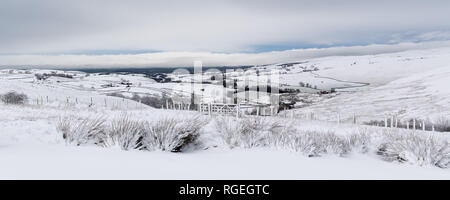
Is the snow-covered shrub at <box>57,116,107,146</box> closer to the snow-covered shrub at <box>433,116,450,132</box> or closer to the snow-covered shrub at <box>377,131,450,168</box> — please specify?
the snow-covered shrub at <box>377,131,450,168</box>

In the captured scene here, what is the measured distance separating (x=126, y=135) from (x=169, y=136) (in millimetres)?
1018

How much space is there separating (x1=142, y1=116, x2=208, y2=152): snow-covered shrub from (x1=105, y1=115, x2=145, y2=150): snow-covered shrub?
0.18 meters

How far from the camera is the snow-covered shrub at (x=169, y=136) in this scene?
23.3 ft

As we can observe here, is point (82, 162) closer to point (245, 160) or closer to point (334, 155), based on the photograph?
point (245, 160)

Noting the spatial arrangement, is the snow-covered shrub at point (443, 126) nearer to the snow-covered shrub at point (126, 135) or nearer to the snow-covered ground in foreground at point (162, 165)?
the snow-covered ground in foreground at point (162, 165)

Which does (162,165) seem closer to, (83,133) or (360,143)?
(83,133)

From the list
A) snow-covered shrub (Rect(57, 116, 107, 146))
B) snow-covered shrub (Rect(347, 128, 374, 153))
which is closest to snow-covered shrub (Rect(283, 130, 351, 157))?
snow-covered shrub (Rect(347, 128, 374, 153))

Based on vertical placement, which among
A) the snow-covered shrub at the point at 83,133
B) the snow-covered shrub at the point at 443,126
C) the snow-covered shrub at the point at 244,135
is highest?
the snow-covered shrub at the point at 83,133

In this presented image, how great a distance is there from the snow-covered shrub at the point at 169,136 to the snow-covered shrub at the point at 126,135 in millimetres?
180

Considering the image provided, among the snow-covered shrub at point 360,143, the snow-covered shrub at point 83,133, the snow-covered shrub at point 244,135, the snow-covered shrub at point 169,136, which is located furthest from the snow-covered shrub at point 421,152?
the snow-covered shrub at point 83,133

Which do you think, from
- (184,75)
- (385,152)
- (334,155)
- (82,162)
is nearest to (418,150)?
(385,152)

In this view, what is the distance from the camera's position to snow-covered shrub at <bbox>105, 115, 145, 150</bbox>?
6.86m

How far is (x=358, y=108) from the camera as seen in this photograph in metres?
38.8
